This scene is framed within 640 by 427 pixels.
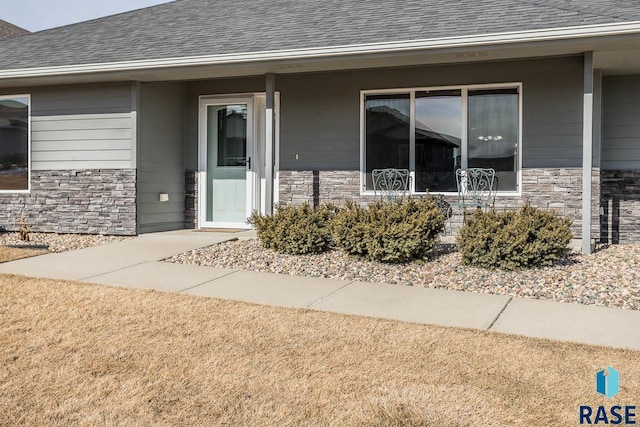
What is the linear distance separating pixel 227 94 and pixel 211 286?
4.86 meters

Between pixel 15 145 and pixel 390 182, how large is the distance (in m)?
6.26

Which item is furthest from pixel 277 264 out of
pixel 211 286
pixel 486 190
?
pixel 486 190

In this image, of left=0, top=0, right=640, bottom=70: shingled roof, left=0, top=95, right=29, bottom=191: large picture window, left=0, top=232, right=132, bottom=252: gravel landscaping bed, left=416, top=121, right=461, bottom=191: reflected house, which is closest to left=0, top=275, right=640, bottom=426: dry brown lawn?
left=0, top=232, right=132, bottom=252: gravel landscaping bed

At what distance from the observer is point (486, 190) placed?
796 centimetres

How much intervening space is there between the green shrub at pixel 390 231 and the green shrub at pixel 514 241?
42 cm

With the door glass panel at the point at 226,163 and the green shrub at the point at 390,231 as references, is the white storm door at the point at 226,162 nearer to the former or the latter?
the door glass panel at the point at 226,163

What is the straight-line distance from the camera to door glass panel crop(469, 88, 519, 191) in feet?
25.9

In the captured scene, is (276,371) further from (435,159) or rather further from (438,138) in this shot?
(438,138)

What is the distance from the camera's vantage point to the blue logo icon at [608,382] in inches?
114

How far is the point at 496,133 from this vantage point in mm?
7969

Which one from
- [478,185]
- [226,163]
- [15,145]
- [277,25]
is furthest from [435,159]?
[15,145]

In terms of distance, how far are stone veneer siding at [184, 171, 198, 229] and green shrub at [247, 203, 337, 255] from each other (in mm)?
2673

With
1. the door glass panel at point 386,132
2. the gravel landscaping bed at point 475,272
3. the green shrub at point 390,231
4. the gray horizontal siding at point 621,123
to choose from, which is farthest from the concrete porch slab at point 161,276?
the gray horizontal siding at point 621,123

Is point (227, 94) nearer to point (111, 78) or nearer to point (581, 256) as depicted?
point (111, 78)
